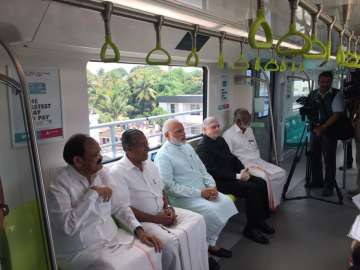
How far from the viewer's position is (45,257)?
2.15m

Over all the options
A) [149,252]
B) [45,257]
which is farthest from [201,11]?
[45,257]

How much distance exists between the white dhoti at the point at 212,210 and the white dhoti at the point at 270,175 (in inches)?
33.8

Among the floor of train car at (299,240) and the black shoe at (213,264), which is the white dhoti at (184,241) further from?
the floor of train car at (299,240)

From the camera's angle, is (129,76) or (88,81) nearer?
(88,81)

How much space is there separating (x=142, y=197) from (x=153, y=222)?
0.21 meters

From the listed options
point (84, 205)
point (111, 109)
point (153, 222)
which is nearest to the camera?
point (84, 205)

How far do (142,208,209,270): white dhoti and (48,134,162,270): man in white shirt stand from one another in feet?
0.38

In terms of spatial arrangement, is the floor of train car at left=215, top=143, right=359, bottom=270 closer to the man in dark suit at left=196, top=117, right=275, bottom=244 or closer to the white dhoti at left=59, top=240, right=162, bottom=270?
the man in dark suit at left=196, top=117, right=275, bottom=244

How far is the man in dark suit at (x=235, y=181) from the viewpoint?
11.1 feet

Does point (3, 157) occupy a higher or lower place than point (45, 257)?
higher

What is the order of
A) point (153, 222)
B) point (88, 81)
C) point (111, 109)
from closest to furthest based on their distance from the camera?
1. point (153, 222)
2. point (88, 81)
3. point (111, 109)

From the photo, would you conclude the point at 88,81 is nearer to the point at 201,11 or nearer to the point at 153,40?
the point at 153,40

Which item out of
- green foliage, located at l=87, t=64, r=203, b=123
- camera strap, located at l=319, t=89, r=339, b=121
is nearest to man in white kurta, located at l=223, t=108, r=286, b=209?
green foliage, located at l=87, t=64, r=203, b=123

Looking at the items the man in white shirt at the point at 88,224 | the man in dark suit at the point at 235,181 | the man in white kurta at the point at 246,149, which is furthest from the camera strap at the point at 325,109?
the man in white shirt at the point at 88,224
